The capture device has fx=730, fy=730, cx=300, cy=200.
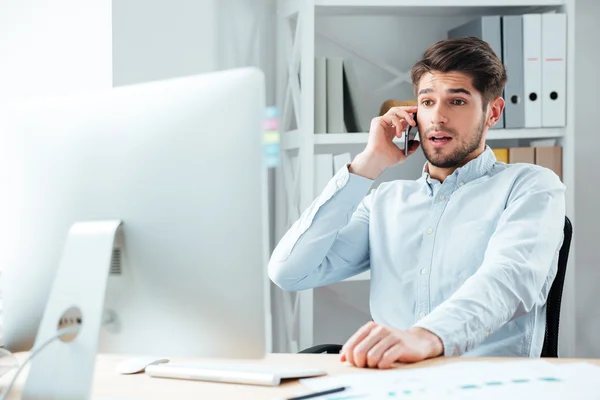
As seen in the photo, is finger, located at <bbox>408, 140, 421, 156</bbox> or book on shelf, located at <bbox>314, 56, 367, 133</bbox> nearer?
finger, located at <bbox>408, 140, 421, 156</bbox>

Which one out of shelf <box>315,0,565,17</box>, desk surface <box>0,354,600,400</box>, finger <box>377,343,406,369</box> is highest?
shelf <box>315,0,565,17</box>

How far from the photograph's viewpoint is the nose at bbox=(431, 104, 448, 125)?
181 centimetres

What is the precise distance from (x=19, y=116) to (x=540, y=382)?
0.85m

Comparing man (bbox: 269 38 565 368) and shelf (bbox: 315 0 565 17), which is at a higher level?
shelf (bbox: 315 0 565 17)

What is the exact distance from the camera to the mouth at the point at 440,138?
1810 millimetres

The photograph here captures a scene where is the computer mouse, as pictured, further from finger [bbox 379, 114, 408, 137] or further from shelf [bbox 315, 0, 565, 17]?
shelf [bbox 315, 0, 565, 17]

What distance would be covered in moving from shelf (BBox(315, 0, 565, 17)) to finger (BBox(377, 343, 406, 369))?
5.38 ft

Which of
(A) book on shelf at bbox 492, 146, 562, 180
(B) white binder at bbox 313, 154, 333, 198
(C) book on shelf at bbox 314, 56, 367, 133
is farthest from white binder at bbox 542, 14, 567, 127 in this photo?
(B) white binder at bbox 313, 154, 333, 198

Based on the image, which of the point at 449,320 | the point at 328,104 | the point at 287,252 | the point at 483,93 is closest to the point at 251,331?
the point at 449,320

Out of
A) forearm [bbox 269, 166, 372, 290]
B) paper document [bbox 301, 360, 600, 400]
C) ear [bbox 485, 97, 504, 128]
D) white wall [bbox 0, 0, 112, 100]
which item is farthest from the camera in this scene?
white wall [bbox 0, 0, 112, 100]

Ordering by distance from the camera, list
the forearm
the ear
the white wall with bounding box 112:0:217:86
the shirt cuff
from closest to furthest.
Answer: the shirt cuff, the forearm, the ear, the white wall with bounding box 112:0:217:86

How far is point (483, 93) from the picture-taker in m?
1.84

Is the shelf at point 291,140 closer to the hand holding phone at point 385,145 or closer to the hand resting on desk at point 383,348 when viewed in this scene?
the hand holding phone at point 385,145

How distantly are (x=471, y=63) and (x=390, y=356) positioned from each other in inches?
35.3
